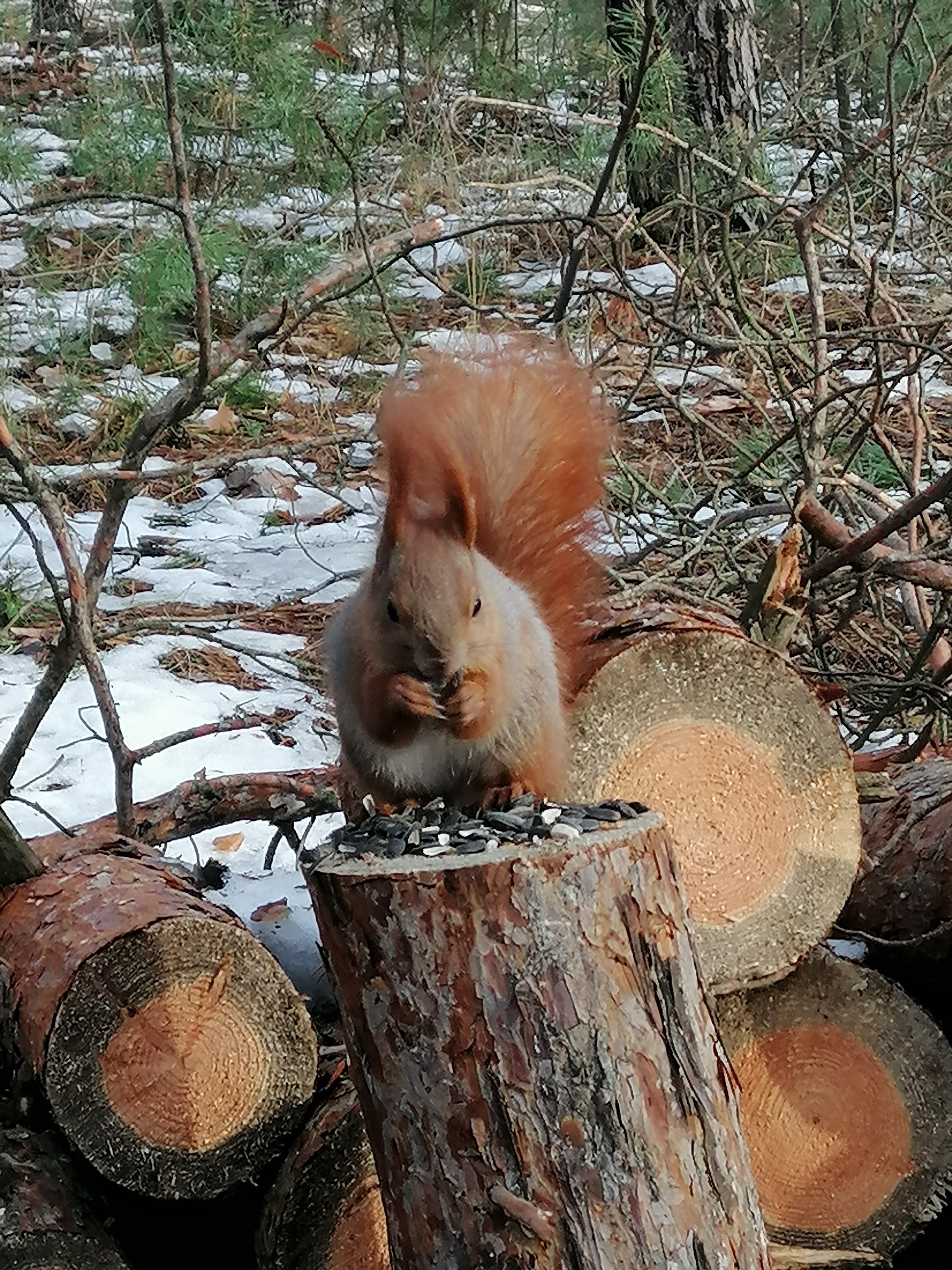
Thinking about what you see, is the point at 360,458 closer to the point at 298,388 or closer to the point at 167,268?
the point at 298,388

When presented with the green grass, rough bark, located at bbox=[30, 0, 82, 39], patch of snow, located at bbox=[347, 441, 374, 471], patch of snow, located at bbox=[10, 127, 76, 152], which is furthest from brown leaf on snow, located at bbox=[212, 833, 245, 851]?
rough bark, located at bbox=[30, 0, 82, 39]

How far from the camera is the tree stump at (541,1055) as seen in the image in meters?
1.00

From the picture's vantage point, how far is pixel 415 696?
1.13 meters

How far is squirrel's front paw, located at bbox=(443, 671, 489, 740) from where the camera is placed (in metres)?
1.13

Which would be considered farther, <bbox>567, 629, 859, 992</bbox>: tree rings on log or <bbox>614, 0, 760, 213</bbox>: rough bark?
<bbox>614, 0, 760, 213</bbox>: rough bark

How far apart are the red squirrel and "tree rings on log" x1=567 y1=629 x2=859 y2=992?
0.08 m

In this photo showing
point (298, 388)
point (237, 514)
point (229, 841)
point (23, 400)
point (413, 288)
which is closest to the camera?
point (229, 841)

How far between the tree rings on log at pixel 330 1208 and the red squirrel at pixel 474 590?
0.32m

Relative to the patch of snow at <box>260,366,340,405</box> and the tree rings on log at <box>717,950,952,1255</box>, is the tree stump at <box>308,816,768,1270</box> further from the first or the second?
the patch of snow at <box>260,366,340,405</box>

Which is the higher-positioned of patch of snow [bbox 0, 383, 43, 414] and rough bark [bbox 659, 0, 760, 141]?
rough bark [bbox 659, 0, 760, 141]

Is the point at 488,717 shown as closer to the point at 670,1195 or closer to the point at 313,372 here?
the point at 670,1195

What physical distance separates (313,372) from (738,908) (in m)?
2.39

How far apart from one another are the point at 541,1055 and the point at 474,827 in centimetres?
18

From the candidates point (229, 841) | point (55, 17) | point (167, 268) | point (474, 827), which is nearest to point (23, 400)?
point (167, 268)
